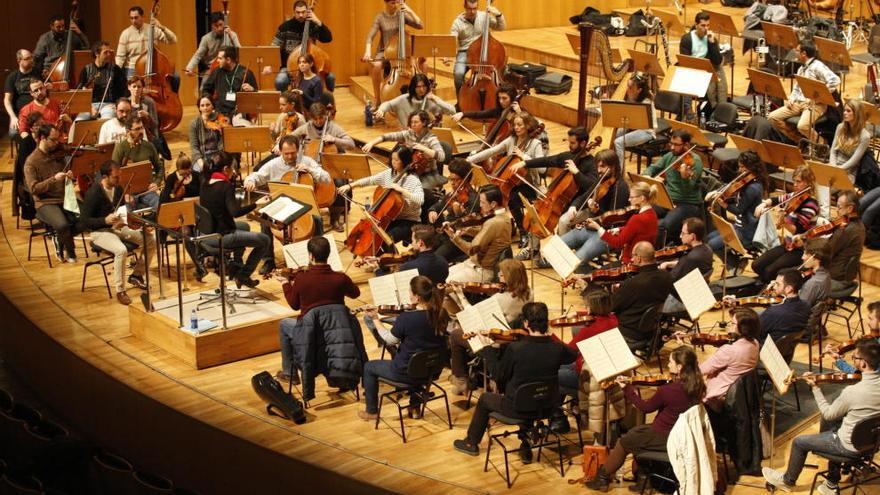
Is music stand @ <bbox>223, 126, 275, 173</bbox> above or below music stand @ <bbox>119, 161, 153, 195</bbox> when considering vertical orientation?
above

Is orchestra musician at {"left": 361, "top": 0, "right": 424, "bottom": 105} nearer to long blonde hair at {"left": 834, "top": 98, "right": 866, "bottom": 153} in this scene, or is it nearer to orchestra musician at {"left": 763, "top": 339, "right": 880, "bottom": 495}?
long blonde hair at {"left": 834, "top": 98, "right": 866, "bottom": 153}

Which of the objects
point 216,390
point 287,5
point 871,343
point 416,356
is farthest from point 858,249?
point 287,5

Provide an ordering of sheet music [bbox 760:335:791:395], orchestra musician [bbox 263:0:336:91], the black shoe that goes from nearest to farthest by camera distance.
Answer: sheet music [bbox 760:335:791:395], the black shoe, orchestra musician [bbox 263:0:336:91]

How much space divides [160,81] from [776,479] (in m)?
7.72

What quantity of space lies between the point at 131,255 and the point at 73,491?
2.61 metres

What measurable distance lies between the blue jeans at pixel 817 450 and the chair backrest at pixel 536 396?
1.26 m

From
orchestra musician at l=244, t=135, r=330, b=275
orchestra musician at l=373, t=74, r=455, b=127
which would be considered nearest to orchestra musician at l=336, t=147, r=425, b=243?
orchestra musician at l=244, t=135, r=330, b=275

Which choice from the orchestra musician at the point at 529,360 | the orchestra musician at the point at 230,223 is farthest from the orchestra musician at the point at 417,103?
the orchestra musician at the point at 529,360

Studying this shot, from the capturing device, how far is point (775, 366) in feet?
21.9

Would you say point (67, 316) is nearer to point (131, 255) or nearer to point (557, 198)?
point (131, 255)

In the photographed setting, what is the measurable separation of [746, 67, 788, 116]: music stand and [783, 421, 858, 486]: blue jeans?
474cm

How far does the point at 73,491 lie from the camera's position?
8.25 metres

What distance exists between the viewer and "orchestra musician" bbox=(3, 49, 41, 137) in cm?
1241

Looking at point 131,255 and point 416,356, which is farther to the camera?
point 131,255
